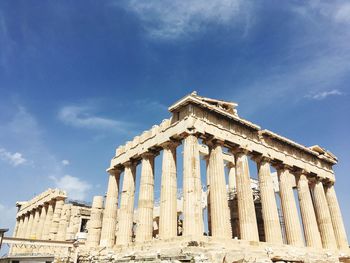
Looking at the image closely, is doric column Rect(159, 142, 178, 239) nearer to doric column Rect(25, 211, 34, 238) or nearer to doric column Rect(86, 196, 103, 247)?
doric column Rect(86, 196, 103, 247)

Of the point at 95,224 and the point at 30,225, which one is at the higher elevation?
the point at 30,225

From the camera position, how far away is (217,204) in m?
17.9

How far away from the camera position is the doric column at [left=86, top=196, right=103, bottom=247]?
24859 millimetres

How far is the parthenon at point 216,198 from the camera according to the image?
16.5 metres

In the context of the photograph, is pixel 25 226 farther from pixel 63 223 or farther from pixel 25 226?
pixel 63 223

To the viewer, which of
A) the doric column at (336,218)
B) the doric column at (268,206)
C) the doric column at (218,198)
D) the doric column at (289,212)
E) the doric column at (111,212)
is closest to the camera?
the doric column at (218,198)

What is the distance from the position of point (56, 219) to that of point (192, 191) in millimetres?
21932

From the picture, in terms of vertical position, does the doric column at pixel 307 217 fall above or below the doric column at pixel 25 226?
below

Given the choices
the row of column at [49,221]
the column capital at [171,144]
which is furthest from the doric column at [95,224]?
the column capital at [171,144]

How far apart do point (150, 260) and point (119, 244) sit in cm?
599

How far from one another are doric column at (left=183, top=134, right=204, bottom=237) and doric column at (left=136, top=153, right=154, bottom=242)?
4491 mm

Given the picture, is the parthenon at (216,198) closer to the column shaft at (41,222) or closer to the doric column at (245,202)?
the doric column at (245,202)

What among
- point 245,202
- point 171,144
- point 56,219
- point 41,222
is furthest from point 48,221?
point 245,202

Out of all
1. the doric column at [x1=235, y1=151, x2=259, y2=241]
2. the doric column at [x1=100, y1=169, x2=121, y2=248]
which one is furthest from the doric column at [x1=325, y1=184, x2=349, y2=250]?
the doric column at [x1=100, y1=169, x2=121, y2=248]
